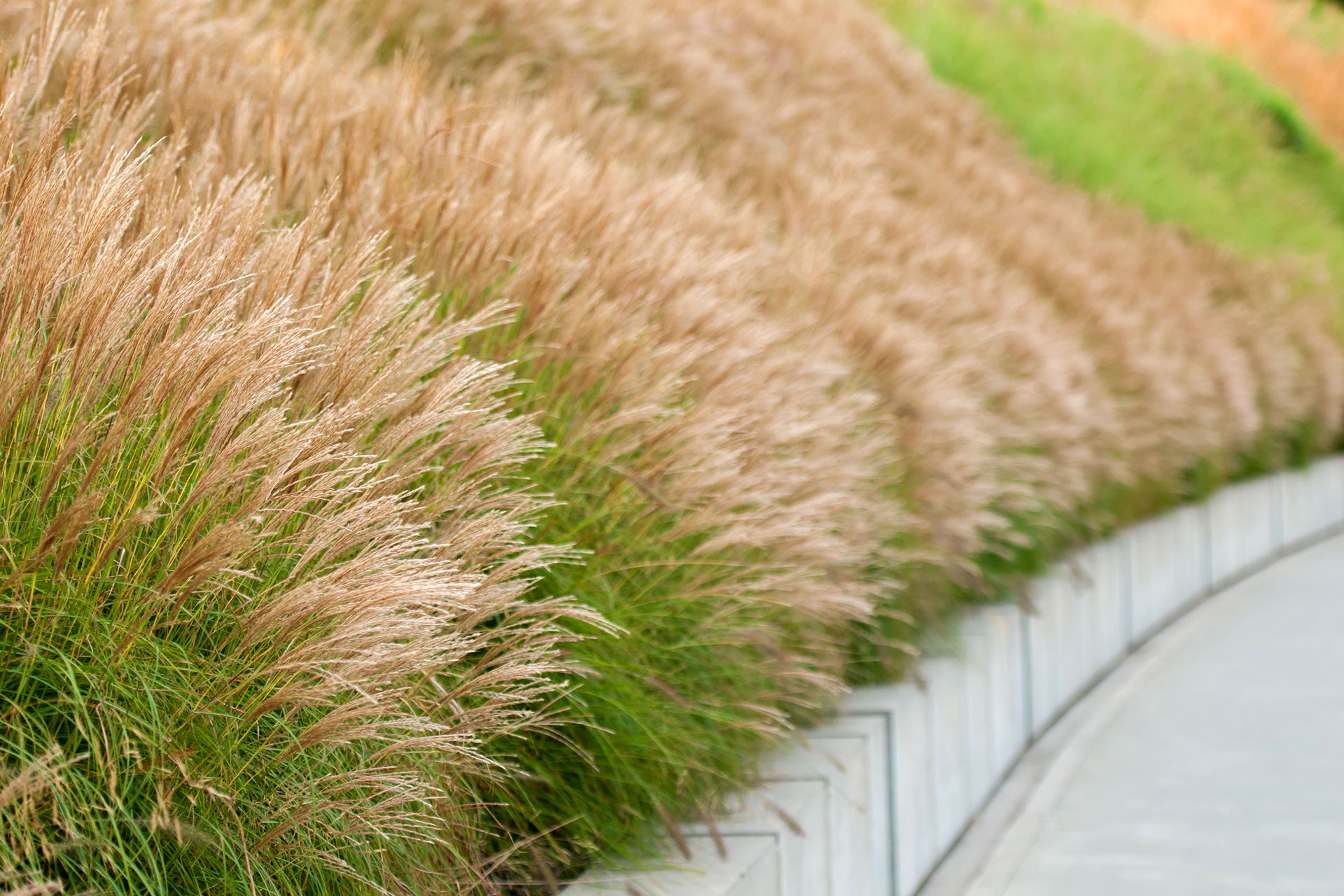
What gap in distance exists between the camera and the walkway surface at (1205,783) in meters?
3.61

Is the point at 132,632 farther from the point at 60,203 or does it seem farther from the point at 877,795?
the point at 877,795

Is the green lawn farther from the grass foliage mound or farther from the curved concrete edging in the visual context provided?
the grass foliage mound

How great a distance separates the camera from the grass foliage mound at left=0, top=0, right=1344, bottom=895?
149cm

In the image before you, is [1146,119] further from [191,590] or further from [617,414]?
[191,590]

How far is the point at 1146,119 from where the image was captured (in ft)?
42.0

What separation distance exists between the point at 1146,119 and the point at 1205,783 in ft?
31.8

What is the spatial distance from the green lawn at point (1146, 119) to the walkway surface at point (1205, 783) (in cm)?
500

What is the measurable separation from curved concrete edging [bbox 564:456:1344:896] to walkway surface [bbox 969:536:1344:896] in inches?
5.8

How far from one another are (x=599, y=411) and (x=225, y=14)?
2383mm

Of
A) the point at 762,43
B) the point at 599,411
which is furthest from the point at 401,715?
the point at 762,43

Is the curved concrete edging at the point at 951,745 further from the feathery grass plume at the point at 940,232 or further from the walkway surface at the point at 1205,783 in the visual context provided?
the feathery grass plume at the point at 940,232

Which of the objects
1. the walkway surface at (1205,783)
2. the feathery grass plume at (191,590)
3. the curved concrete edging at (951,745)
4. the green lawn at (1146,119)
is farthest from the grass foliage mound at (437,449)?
the green lawn at (1146,119)

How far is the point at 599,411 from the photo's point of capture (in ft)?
8.45

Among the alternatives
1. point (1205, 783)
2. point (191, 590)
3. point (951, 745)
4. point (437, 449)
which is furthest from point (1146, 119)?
point (191, 590)
